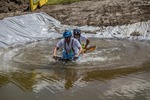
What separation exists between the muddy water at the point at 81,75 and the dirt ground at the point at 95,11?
3.48m

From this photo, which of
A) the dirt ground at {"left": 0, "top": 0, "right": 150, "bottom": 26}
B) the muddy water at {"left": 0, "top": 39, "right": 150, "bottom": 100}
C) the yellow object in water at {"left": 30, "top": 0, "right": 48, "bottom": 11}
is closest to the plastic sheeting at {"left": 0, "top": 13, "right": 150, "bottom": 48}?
the dirt ground at {"left": 0, "top": 0, "right": 150, "bottom": 26}

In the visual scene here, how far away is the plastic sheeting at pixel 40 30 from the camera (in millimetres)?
14391

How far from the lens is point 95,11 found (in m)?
17.9

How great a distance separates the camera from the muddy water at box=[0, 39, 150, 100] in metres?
7.98

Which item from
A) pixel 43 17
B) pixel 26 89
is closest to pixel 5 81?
pixel 26 89

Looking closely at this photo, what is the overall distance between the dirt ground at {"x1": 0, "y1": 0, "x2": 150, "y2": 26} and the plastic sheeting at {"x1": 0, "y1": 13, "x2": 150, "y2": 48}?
72 cm

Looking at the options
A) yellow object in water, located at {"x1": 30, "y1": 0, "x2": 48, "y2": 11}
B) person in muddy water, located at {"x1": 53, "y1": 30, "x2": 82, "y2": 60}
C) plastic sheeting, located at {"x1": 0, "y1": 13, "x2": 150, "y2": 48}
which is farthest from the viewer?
yellow object in water, located at {"x1": 30, "y1": 0, "x2": 48, "y2": 11}

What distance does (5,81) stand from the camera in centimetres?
938

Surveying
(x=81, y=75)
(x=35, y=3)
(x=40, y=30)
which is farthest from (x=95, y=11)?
(x=81, y=75)

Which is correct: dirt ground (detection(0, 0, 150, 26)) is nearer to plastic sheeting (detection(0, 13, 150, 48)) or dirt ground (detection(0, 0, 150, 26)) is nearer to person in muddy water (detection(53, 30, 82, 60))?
plastic sheeting (detection(0, 13, 150, 48))

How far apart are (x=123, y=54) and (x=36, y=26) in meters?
5.87

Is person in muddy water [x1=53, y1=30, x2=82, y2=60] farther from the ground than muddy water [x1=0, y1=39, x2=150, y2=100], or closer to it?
farther from the ground

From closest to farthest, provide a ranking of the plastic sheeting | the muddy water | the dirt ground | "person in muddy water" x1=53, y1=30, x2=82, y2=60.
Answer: the muddy water, "person in muddy water" x1=53, y1=30, x2=82, y2=60, the plastic sheeting, the dirt ground

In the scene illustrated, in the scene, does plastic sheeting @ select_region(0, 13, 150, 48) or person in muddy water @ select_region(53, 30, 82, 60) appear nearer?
person in muddy water @ select_region(53, 30, 82, 60)
